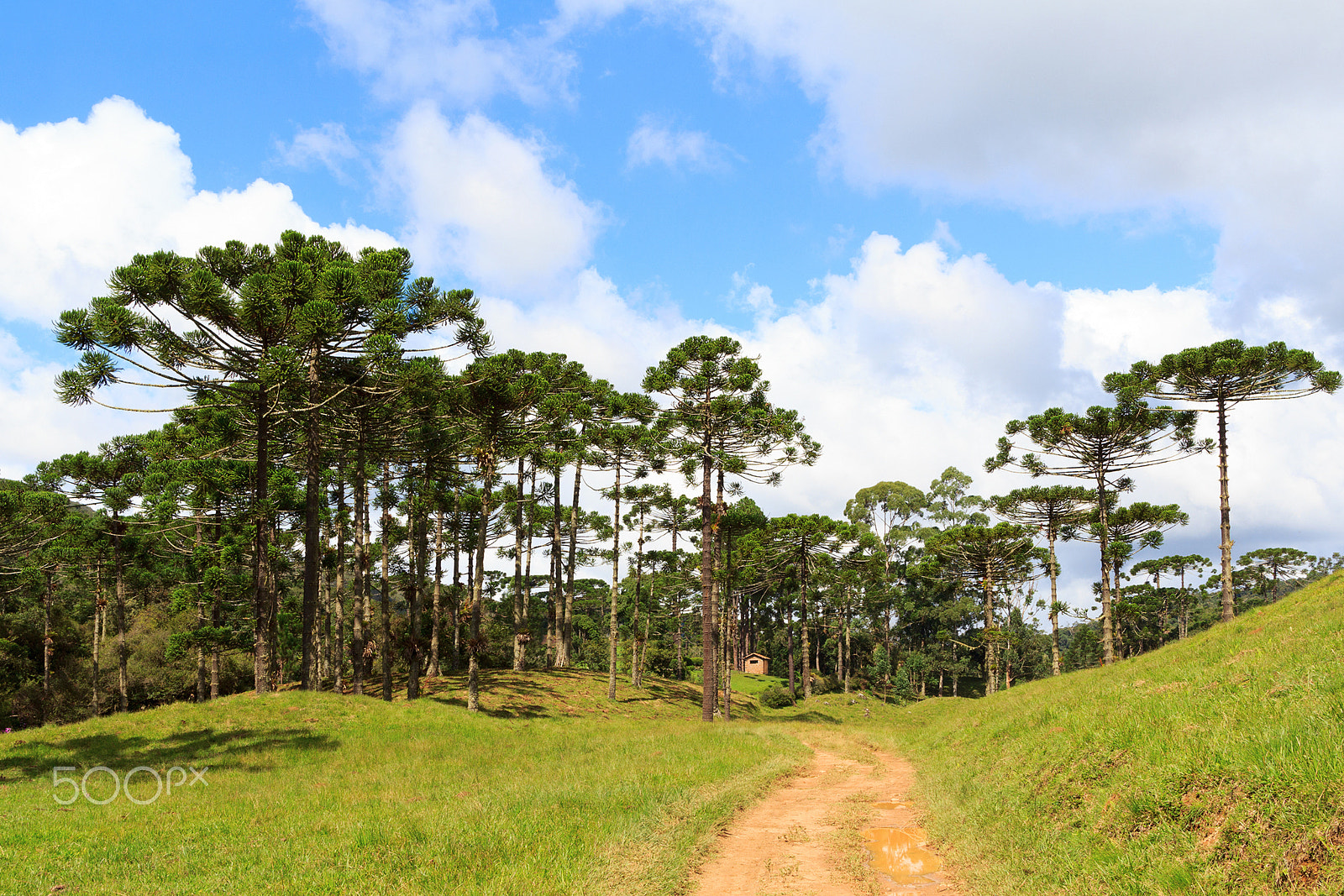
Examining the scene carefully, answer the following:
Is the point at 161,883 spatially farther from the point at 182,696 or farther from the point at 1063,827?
the point at 182,696

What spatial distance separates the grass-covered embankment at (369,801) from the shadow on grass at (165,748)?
0.27ft

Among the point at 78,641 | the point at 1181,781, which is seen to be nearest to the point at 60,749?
the point at 1181,781

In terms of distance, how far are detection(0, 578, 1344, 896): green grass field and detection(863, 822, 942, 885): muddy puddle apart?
0.41 m

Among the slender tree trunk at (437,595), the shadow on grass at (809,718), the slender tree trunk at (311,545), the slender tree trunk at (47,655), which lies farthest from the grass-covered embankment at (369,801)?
the slender tree trunk at (47,655)

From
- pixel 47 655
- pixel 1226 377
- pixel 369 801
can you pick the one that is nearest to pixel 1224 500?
pixel 1226 377

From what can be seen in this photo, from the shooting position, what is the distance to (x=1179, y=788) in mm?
7457

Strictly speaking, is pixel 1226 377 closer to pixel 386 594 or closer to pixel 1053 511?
pixel 1053 511

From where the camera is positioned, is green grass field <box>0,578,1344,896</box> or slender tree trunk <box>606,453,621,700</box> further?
slender tree trunk <box>606,453,621,700</box>

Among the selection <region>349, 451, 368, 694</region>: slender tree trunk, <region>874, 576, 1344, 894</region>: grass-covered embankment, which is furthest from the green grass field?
<region>349, 451, 368, 694</region>: slender tree trunk

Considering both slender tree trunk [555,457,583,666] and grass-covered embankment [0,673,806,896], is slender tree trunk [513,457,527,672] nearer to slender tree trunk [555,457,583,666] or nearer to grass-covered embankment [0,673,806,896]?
slender tree trunk [555,457,583,666]

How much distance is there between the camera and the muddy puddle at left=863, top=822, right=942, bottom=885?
854 cm

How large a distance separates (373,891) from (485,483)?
21010mm

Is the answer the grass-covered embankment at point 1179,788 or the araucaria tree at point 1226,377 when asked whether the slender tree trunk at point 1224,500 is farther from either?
the grass-covered embankment at point 1179,788

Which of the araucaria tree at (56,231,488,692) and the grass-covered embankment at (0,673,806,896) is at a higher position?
the araucaria tree at (56,231,488,692)
